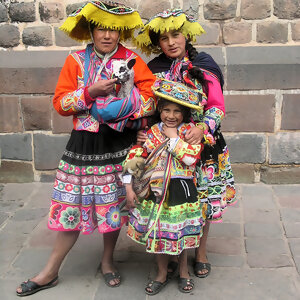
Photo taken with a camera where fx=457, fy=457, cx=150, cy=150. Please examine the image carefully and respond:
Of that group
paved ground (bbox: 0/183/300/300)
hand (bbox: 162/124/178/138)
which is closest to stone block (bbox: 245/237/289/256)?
paved ground (bbox: 0/183/300/300)

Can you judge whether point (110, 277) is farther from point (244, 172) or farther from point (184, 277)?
point (244, 172)

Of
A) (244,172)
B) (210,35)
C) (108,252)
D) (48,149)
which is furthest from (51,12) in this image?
(108,252)

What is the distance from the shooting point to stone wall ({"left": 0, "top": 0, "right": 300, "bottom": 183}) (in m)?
4.31

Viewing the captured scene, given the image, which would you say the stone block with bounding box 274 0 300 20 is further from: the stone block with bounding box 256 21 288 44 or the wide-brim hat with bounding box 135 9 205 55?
the wide-brim hat with bounding box 135 9 205 55

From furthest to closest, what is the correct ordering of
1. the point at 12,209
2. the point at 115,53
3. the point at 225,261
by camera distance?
the point at 12,209 < the point at 225,261 < the point at 115,53

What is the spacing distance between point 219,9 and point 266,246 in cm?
229

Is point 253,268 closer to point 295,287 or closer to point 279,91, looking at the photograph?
point 295,287

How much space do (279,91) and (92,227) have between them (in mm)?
2503

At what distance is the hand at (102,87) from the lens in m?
2.41

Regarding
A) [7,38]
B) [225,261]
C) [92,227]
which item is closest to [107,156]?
[92,227]

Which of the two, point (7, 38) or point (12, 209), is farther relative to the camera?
point (7, 38)

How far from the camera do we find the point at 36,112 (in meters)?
4.54

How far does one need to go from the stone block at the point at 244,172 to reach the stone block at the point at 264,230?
951mm

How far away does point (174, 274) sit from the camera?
289 centimetres
